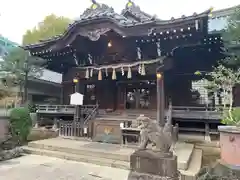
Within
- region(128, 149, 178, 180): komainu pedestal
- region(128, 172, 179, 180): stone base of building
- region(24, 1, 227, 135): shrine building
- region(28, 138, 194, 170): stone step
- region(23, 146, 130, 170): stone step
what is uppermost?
region(24, 1, 227, 135): shrine building

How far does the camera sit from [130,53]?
30.7 feet

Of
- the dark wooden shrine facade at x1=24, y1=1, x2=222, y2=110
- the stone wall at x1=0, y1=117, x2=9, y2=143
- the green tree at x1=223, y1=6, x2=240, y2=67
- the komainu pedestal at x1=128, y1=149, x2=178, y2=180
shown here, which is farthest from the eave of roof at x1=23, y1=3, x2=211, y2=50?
the komainu pedestal at x1=128, y1=149, x2=178, y2=180

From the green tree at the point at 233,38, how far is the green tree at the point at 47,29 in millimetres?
17101

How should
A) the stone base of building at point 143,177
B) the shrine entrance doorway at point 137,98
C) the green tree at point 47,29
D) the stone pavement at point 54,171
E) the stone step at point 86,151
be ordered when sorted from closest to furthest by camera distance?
the stone base of building at point 143,177 < the stone pavement at point 54,171 < the stone step at point 86,151 < the shrine entrance doorway at point 137,98 < the green tree at point 47,29

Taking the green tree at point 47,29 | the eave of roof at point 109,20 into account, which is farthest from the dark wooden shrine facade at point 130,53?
the green tree at point 47,29

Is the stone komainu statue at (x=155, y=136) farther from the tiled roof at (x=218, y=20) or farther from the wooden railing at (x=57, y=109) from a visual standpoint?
the tiled roof at (x=218, y=20)

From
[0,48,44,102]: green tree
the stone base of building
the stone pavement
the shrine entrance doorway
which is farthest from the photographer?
[0,48,44,102]: green tree

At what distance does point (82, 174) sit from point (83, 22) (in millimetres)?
6274

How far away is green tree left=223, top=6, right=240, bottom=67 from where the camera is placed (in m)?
7.48

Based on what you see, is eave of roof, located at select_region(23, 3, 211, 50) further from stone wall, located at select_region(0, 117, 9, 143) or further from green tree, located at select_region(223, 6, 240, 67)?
stone wall, located at select_region(0, 117, 9, 143)

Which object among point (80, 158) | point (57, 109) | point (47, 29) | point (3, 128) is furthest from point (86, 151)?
point (47, 29)

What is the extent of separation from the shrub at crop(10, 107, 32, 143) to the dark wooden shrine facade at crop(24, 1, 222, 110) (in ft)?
10.7

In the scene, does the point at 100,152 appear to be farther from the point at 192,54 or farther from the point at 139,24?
the point at 192,54

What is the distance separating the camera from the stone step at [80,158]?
17.2 ft
